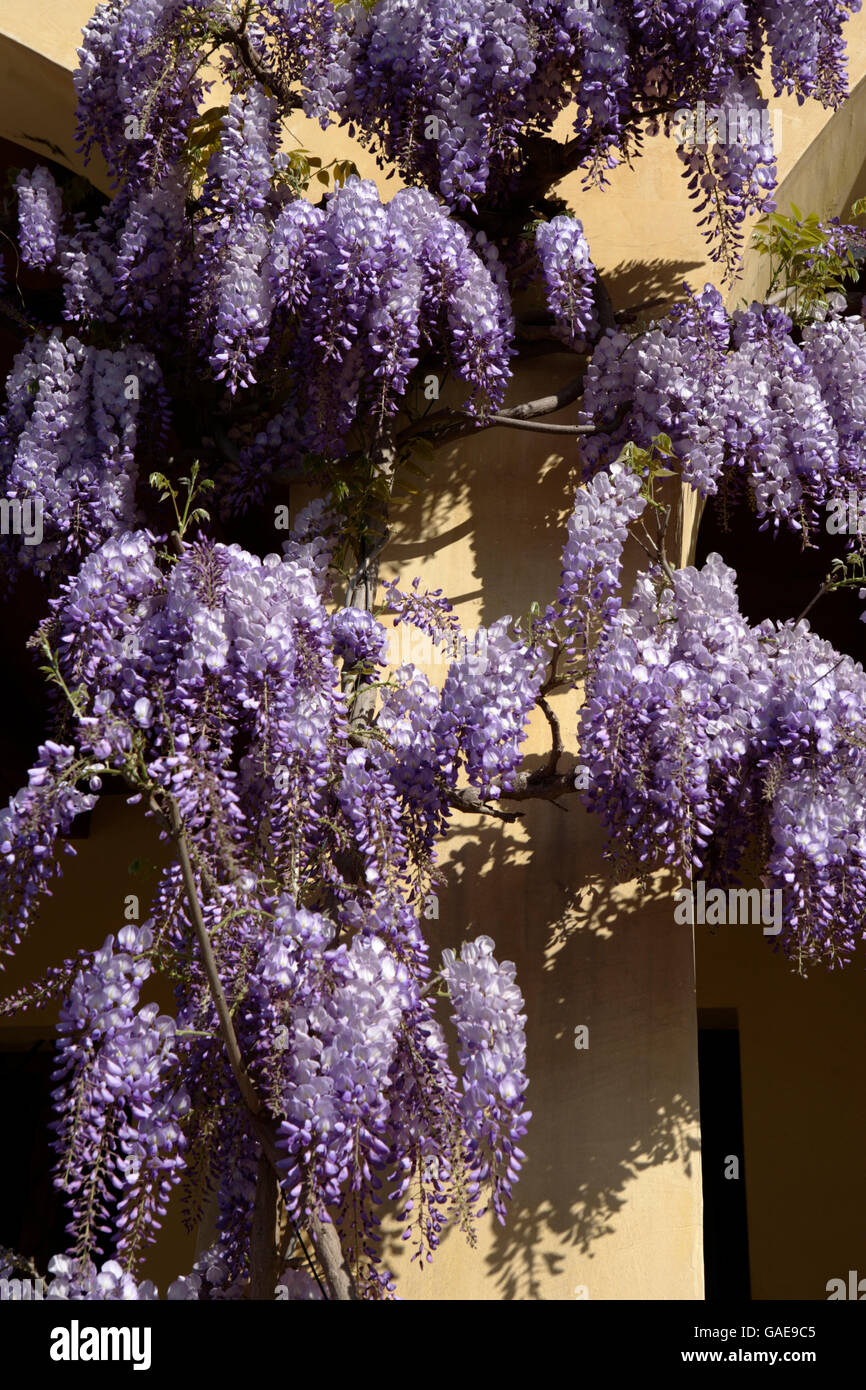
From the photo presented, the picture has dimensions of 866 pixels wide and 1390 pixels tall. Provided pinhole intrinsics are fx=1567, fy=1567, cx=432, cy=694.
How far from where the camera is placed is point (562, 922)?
3555 mm

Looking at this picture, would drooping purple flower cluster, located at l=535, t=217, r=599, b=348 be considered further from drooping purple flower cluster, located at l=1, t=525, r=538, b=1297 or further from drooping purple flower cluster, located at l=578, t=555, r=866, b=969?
drooping purple flower cluster, located at l=1, t=525, r=538, b=1297

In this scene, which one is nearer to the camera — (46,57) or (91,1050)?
(91,1050)

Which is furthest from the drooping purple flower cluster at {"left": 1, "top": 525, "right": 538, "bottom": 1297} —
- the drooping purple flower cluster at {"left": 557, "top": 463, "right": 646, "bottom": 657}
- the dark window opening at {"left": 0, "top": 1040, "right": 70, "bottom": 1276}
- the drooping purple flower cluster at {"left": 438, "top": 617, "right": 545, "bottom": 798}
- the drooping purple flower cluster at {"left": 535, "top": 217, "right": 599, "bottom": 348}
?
the dark window opening at {"left": 0, "top": 1040, "right": 70, "bottom": 1276}

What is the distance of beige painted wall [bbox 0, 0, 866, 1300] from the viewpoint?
334 cm

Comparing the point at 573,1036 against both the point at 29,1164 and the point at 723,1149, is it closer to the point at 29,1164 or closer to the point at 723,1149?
the point at 723,1149

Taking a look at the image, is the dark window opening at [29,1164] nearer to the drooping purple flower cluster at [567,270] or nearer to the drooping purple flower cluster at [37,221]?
the drooping purple flower cluster at [37,221]

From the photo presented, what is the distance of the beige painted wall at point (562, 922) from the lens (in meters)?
3.34

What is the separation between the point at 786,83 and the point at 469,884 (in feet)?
6.59

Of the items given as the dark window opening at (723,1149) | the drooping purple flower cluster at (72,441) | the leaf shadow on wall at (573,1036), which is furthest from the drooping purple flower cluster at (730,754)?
the dark window opening at (723,1149)

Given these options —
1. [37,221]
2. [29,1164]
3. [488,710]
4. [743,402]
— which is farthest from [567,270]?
[29,1164]
